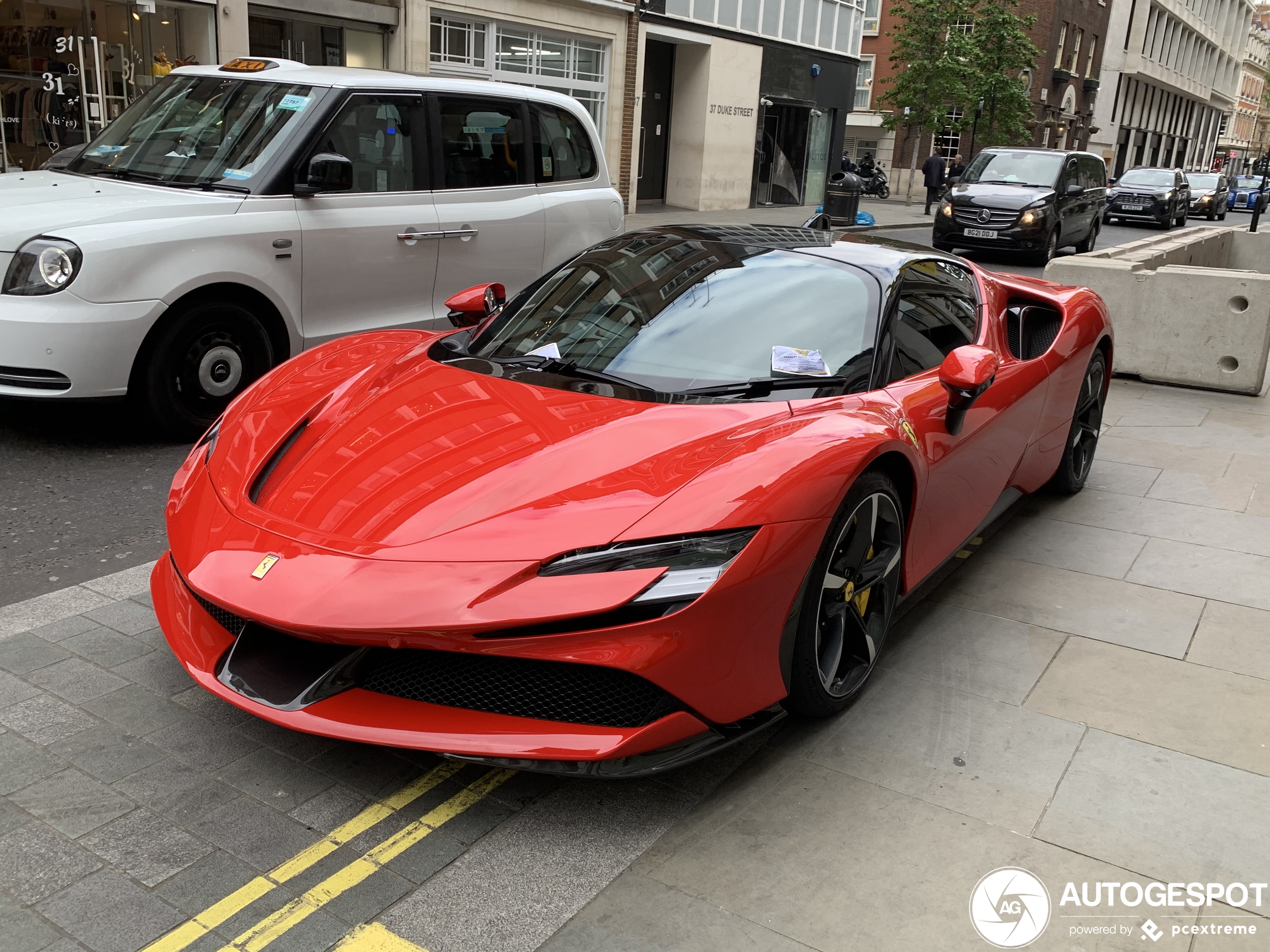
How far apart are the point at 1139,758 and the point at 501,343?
2.37 meters

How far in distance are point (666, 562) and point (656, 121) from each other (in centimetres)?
2460

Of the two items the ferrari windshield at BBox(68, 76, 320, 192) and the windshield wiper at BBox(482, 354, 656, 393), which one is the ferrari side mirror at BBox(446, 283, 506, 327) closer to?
the windshield wiper at BBox(482, 354, 656, 393)

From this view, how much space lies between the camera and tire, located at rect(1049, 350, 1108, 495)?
5.47 meters

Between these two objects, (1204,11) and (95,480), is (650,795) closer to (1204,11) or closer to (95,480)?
(95,480)

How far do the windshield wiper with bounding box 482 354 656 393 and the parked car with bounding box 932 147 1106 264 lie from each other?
1434cm

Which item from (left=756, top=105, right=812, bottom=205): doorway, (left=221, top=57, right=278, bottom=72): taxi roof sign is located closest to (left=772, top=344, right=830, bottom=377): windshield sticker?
A: (left=221, top=57, right=278, bottom=72): taxi roof sign

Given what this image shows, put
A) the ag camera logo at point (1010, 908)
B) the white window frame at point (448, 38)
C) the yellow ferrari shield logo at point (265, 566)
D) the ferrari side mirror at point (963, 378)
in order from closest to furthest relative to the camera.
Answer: the ag camera logo at point (1010, 908), the yellow ferrari shield logo at point (265, 566), the ferrari side mirror at point (963, 378), the white window frame at point (448, 38)

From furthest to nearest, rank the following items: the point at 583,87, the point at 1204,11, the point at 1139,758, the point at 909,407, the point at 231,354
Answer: the point at 1204,11 < the point at 583,87 < the point at 231,354 < the point at 909,407 < the point at 1139,758

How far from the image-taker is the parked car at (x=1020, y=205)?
17469mm

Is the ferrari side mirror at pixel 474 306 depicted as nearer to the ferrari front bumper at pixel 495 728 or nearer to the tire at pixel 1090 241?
the ferrari front bumper at pixel 495 728

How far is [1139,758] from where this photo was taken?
10.4 ft

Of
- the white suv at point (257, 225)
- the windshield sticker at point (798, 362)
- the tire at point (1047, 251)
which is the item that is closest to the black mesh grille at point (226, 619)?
the windshield sticker at point (798, 362)

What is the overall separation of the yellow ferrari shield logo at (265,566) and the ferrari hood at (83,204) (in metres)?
3.35

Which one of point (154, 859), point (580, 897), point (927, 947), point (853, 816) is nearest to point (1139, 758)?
point (853, 816)
